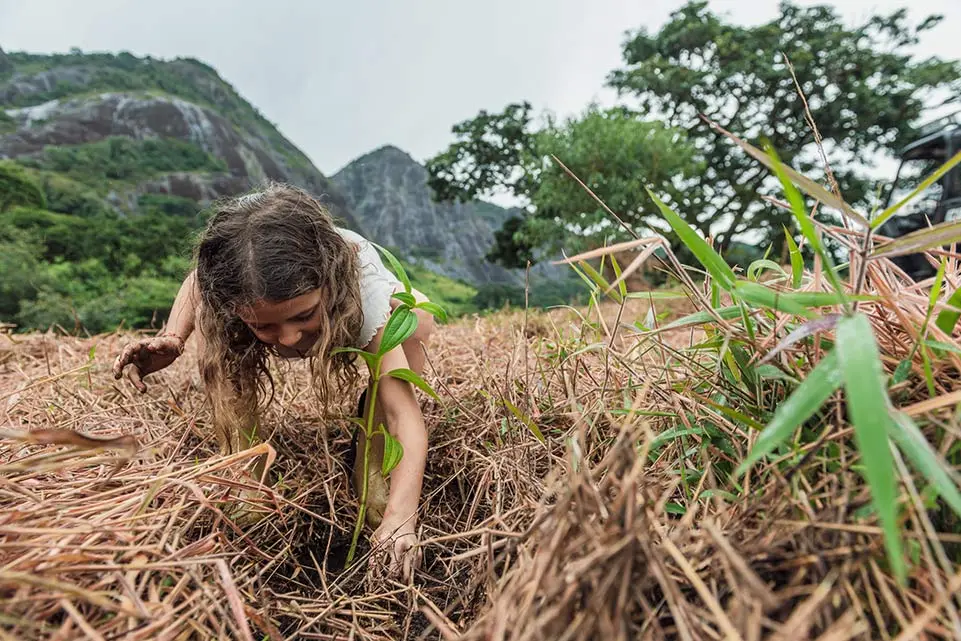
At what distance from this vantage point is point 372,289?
4.61ft

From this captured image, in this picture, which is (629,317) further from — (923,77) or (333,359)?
(923,77)

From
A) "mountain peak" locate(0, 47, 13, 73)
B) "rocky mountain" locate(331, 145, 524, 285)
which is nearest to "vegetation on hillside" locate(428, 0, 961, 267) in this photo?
"rocky mountain" locate(331, 145, 524, 285)

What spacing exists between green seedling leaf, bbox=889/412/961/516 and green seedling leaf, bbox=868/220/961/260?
200mm

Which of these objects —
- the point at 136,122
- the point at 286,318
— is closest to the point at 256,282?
the point at 286,318

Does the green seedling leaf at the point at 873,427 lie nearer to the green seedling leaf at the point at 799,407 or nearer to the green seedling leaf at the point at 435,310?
the green seedling leaf at the point at 799,407

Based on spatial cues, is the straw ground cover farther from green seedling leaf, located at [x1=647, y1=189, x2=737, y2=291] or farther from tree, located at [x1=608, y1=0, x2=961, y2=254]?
tree, located at [x1=608, y1=0, x2=961, y2=254]

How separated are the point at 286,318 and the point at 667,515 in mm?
919

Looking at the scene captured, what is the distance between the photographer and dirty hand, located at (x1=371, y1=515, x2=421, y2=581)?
847 millimetres

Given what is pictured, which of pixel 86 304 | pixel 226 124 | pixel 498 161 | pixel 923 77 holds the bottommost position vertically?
pixel 86 304

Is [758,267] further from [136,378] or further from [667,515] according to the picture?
[136,378]

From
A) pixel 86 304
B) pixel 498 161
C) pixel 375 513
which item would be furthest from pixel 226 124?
pixel 375 513

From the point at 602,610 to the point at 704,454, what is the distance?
0.32 meters

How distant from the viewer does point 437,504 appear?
113cm

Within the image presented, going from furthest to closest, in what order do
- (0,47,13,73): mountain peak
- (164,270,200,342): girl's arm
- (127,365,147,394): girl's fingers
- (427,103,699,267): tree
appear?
1. (0,47,13,73): mountain peak
2. (427,103,699,267): tree
3. (164,270,200,342): girl's arm
4. (127,365,147,394): girl's fingers
